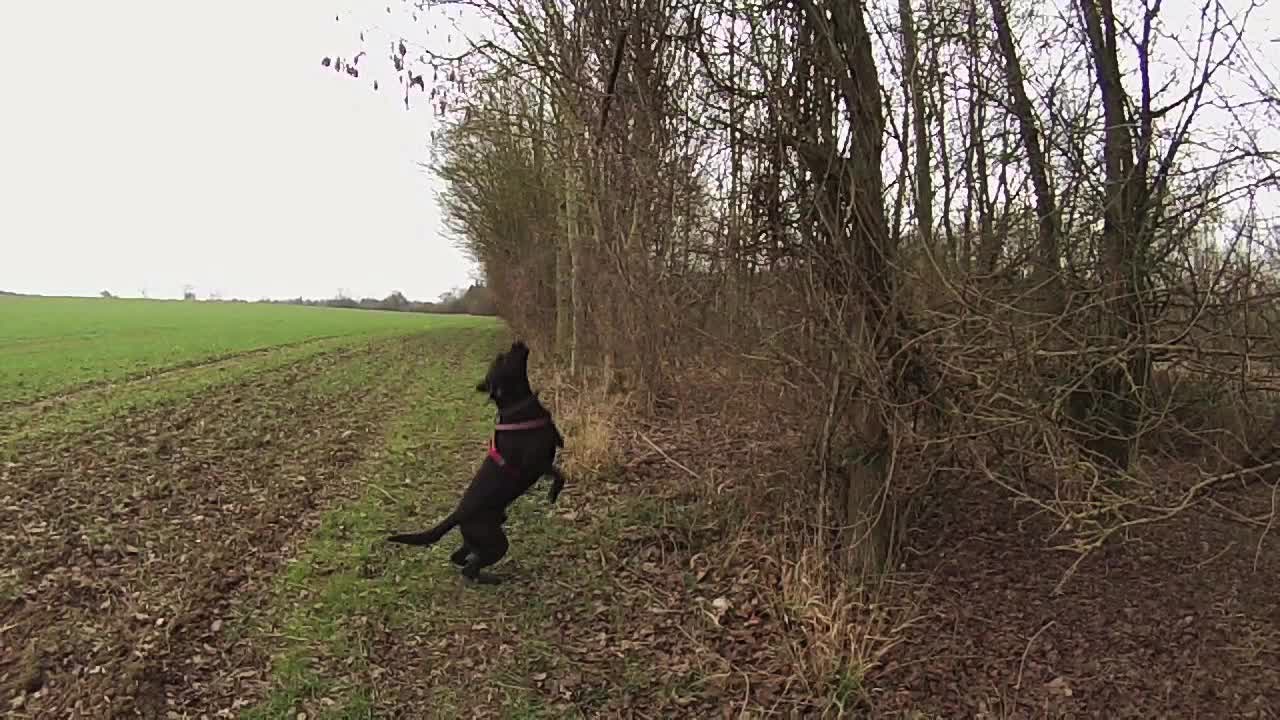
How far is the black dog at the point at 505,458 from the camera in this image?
5516 millimetres

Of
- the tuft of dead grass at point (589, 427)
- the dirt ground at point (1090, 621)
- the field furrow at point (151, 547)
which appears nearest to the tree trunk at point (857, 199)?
the dirt ground at point (1090, 621)

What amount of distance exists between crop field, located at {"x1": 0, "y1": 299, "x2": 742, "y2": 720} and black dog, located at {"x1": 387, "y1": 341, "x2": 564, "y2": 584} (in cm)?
56

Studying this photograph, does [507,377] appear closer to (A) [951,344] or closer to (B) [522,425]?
(B) [522,425]

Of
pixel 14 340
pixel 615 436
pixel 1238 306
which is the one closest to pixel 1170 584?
pixel 1238 306

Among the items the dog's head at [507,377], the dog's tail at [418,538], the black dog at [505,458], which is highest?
the dog's head at [507,377]

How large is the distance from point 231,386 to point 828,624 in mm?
15272

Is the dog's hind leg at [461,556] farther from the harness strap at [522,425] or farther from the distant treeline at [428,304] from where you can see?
the distant treeline at [428,304]

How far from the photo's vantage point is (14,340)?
30.3m

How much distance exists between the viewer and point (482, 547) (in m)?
5.66

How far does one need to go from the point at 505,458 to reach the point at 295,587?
5.83ft

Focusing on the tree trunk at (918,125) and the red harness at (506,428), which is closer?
the tree trunk at (918,125)

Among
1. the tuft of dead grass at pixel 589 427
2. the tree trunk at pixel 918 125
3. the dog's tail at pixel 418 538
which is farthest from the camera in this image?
the tuft of dead grass at pixel 589 427

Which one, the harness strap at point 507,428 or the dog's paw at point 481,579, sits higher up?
the harness strap at point 507,428

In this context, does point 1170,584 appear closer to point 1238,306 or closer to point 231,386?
point 1238,306
